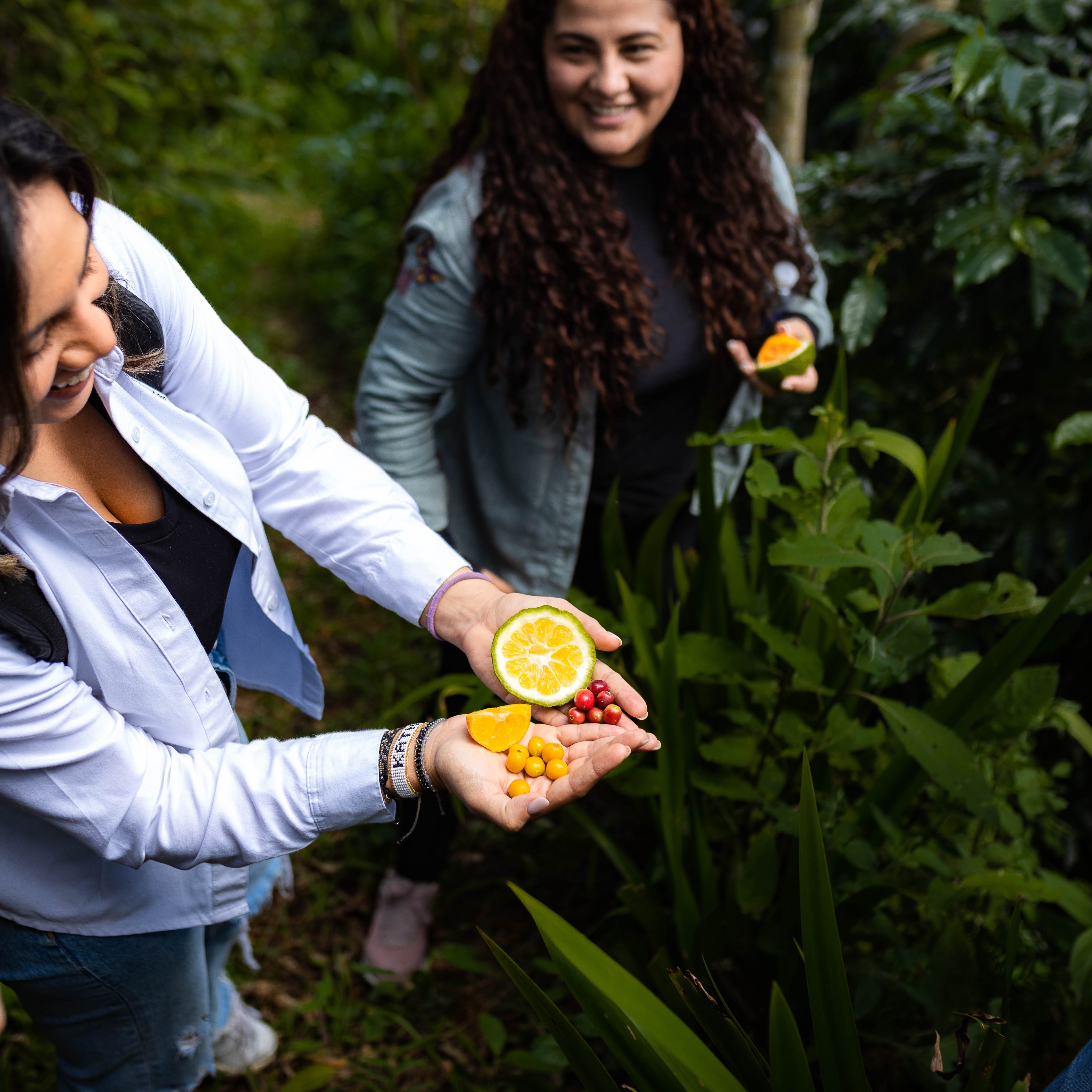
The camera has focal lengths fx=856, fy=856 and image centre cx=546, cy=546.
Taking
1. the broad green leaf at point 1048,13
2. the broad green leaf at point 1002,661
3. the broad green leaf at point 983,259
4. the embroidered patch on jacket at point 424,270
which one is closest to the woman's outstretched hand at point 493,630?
the broad green leaf at point 1002,661

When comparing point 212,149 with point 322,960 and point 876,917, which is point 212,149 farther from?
point 876,917

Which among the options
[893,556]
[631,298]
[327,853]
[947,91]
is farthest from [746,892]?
[947,91]

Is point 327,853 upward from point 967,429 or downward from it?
downward

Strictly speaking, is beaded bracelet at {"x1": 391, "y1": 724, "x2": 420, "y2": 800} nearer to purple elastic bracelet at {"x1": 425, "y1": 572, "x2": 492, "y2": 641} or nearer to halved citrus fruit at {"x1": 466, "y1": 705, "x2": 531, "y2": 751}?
halved citrus fruit at {"x1": 466, "y1": 705, "x2": 531, "y2": 751}

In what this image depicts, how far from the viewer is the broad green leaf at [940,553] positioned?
132cm

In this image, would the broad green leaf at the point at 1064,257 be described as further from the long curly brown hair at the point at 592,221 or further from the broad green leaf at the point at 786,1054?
the broad green leaf at the point at 786,1054

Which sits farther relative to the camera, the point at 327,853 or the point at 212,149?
the point at 212,149

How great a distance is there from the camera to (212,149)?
6.28m

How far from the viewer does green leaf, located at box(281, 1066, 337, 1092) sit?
1829 millimetres

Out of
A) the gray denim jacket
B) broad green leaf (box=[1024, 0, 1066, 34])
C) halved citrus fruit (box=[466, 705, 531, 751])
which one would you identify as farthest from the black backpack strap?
broad green leaf (box=[1024, 0, 1066, 34])

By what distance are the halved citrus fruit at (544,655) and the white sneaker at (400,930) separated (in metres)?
1.09

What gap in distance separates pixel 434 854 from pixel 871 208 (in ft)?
6.39

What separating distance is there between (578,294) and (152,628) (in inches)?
40.9

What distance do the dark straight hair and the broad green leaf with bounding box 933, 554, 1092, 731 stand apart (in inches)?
53.8
